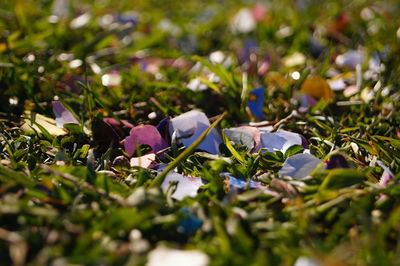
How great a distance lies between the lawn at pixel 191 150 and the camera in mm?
837

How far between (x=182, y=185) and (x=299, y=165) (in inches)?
10.3

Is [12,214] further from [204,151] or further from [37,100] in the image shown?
[37,100]

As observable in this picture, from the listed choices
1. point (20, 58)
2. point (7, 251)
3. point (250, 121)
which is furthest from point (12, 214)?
point (20, 58)

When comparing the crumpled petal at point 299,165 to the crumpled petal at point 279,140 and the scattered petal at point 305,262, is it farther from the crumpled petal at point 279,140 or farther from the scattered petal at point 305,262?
the scattered petal at point 305,262

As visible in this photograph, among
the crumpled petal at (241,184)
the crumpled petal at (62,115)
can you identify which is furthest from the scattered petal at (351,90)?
the crumpled petal at (62,115)

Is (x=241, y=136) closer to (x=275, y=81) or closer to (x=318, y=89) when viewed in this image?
(x=318, y=89)

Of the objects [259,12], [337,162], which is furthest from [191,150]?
[259,12]

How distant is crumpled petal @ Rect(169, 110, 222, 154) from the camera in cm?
126

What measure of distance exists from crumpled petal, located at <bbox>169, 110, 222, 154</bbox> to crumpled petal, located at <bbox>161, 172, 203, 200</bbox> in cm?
18

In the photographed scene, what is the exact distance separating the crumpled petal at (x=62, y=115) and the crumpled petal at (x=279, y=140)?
1.72ft

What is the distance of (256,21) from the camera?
2658 mm

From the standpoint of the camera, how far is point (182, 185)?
1.05 m

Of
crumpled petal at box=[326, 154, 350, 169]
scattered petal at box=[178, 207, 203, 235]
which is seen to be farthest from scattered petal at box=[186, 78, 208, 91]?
scattered petal at box=[178, 207, 203, 235]

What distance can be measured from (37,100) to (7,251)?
2.42ft
